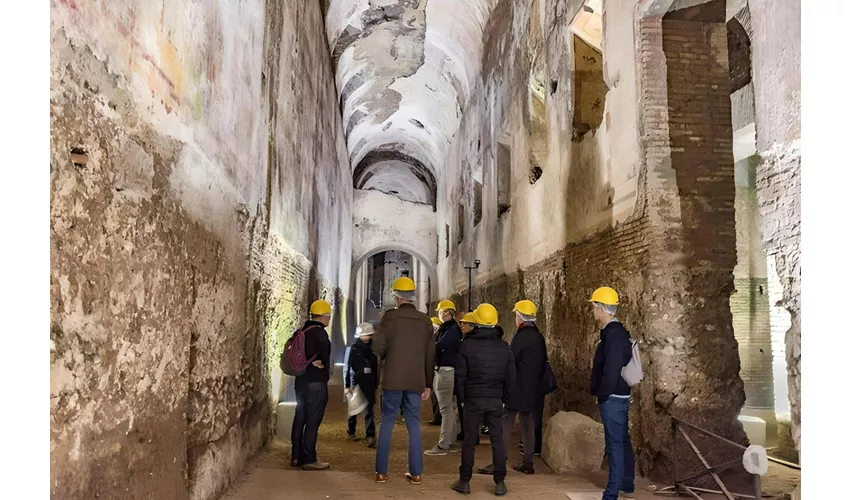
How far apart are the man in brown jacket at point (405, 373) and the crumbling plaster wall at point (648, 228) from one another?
195cm

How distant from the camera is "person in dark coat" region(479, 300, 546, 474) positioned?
18.5ft

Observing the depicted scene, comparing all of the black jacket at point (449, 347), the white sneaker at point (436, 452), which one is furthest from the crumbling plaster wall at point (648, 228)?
the white sneaker at point (436, 452)

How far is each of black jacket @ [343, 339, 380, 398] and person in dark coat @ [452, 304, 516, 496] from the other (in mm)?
2051

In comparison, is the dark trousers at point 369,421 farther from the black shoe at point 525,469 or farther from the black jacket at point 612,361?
the black jacket at point 612,361

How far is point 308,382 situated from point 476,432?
1.67 m

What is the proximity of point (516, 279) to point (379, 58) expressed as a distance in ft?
26.2

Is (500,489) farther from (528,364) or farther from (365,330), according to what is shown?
(365,330)

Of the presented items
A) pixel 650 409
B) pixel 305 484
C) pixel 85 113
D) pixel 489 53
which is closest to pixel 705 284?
pixel 650 409

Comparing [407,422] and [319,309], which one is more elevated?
[319,309]

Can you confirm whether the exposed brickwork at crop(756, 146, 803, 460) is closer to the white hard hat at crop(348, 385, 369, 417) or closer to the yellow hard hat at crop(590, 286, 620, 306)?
the yellow hard hat at crop(590, 286, 620, 306)

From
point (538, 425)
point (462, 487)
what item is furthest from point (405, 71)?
point (462, 487)

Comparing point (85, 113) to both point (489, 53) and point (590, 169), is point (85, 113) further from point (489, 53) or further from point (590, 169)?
point (489, 53)

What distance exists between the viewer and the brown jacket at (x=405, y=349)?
514 cm

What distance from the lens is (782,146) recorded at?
11.8 feet
